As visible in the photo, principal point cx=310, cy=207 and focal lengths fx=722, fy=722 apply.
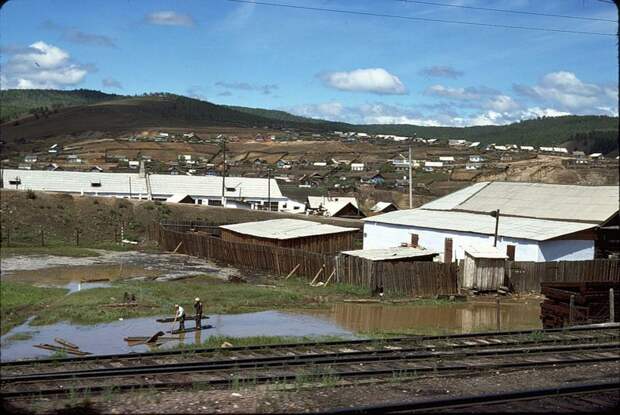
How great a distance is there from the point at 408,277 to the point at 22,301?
17.4 metres

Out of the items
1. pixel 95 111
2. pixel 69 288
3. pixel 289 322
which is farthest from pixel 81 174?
pixel 95 111

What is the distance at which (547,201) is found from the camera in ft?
145

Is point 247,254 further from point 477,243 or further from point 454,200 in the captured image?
point 454,200

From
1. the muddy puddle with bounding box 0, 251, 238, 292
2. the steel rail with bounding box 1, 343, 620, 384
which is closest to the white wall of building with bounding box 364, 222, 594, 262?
the muddy puddle with bounding box 0, 251, 238, 292

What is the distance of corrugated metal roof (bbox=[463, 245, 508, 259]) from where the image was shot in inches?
1324

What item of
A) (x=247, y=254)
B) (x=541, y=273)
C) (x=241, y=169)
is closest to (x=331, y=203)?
(x=247, y=254)

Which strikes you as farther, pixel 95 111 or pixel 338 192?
pixel 95 111

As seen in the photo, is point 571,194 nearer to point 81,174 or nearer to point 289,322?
point 289,322

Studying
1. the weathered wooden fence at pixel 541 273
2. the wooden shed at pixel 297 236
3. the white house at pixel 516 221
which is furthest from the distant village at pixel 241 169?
the weathered wooden fence at pixel 541 273

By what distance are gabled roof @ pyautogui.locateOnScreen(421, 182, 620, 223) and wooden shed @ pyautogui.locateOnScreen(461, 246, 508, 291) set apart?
8795 mm

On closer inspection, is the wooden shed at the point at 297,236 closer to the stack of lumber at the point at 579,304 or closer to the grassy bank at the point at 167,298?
the grassy bank at the point at 167,298

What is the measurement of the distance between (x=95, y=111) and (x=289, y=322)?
495ft

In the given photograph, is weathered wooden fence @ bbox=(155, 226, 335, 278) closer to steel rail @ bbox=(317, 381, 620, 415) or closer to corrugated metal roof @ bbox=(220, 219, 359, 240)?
corrugated metal roof @ bbox=(220, 219, 359, 240)

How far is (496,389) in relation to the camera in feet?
41.6
